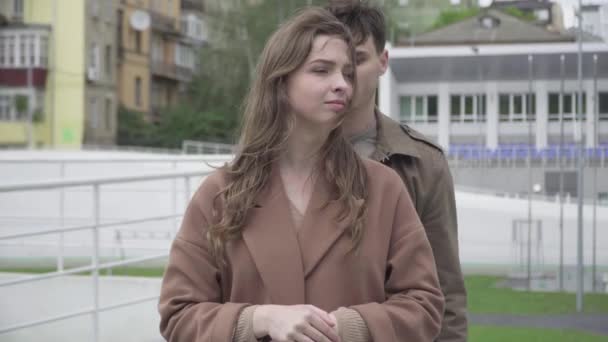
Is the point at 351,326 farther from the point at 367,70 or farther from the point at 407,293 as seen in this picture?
the point at 367,70

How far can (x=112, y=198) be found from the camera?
23750mm

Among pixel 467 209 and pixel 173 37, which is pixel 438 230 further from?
pixel 173 37

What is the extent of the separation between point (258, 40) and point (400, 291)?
54826mm

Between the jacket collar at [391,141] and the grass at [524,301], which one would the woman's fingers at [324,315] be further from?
the grass at [524,301]

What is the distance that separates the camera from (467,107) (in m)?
32.2

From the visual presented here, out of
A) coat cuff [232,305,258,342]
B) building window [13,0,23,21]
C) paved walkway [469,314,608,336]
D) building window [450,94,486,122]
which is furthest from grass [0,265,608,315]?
building window [13,0,23,21]

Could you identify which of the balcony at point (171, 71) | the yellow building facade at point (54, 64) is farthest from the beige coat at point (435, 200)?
the balcony at point (171, 71)

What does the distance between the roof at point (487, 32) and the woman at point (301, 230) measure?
1618 inches

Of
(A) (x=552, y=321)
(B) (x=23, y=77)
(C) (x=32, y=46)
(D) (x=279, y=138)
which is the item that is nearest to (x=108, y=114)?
(B) (x=23, y=77)

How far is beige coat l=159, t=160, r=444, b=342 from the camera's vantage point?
6.68ft

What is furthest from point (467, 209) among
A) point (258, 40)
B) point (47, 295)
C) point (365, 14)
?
point (258, 40)

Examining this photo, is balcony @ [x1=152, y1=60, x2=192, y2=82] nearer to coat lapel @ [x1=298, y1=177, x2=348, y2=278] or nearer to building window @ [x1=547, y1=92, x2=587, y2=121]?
building window @ [x1=547, y1=92, x2=587, y2=121]

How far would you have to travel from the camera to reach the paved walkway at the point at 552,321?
14898mm

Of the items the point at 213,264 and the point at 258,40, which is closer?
the point at 213,264
